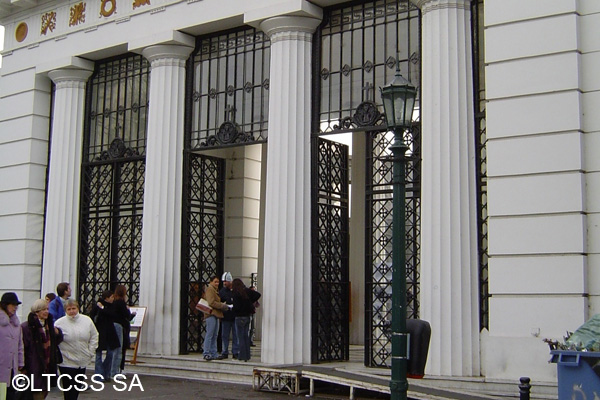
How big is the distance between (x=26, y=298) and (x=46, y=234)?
172 cm

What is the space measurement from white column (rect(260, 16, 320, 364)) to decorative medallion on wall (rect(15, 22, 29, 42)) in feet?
28.7

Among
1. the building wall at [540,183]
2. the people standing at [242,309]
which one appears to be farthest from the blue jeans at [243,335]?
the building wall at [540,183]

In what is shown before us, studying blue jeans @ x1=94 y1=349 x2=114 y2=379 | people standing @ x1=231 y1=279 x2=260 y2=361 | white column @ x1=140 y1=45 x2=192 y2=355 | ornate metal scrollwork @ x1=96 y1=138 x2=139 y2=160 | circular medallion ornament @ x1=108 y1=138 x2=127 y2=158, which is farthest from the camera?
circular medallion ornament @ x1=108 y1=138 x2=127 y2=158

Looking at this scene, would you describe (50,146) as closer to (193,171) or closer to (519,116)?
(193,171)

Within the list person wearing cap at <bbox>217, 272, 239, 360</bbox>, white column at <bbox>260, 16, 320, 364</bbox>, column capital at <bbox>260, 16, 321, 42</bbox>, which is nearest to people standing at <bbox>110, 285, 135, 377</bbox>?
person wearing cap at <bbox>217, 272, 239, 360</bbox>

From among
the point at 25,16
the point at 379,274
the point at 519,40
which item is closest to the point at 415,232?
the point at 379,274

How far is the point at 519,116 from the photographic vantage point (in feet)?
43.6

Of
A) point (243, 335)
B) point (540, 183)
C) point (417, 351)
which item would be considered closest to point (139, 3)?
point (243, 335)

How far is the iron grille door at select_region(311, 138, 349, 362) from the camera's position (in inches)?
645

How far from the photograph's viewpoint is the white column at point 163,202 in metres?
18.3

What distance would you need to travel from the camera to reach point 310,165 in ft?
54.2

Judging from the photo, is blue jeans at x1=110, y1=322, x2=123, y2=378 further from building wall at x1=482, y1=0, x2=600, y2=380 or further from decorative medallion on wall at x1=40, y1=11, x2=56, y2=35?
decorative medallion on wall at x1=40, y1=11, x2=56, y2=35

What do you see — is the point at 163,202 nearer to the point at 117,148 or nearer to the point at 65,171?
the point at 117,148

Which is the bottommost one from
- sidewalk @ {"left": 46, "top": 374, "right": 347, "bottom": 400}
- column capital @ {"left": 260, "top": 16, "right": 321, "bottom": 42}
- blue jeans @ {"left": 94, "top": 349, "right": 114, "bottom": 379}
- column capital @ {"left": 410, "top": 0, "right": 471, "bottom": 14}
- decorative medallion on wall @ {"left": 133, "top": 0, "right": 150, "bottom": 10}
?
sidewalk @ {"left": 46, "top": 374, "right": 347, "bottom": 400}
